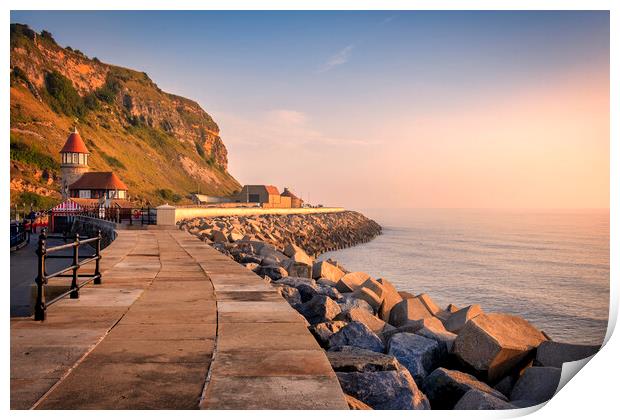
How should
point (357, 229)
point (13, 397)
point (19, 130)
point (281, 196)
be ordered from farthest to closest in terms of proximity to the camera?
point (281, 196) < point (19, 130) < point (357, 229) < point (13, 397)

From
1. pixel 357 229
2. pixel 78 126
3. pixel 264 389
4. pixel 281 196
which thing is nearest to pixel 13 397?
pixel 264 389

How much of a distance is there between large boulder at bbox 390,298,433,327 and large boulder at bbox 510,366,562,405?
334cm

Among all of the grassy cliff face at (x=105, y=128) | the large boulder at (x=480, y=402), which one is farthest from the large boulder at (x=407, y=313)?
the grassy cliff face at (x=105, y=128)

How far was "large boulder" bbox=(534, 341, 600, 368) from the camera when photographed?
613cm

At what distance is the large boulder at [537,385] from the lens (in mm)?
5277

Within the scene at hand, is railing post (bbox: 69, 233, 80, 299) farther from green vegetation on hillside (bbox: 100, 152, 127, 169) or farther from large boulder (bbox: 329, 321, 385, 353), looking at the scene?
green vegetation on hillside (bbox: 100, 152, 127, 169)

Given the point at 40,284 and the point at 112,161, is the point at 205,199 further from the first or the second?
the point at 40,284

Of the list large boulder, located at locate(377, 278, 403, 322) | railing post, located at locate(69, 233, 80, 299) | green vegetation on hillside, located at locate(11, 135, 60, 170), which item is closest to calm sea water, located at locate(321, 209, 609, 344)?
large boulder, located at locate(377, 278, 403, 322)

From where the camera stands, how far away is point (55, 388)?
3.44 meters

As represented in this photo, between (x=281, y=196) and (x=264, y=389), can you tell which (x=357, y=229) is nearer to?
(x=281, y=196)

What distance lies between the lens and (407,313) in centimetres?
904

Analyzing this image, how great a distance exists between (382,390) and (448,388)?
1.31 metres

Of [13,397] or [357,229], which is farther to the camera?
[357,229]
